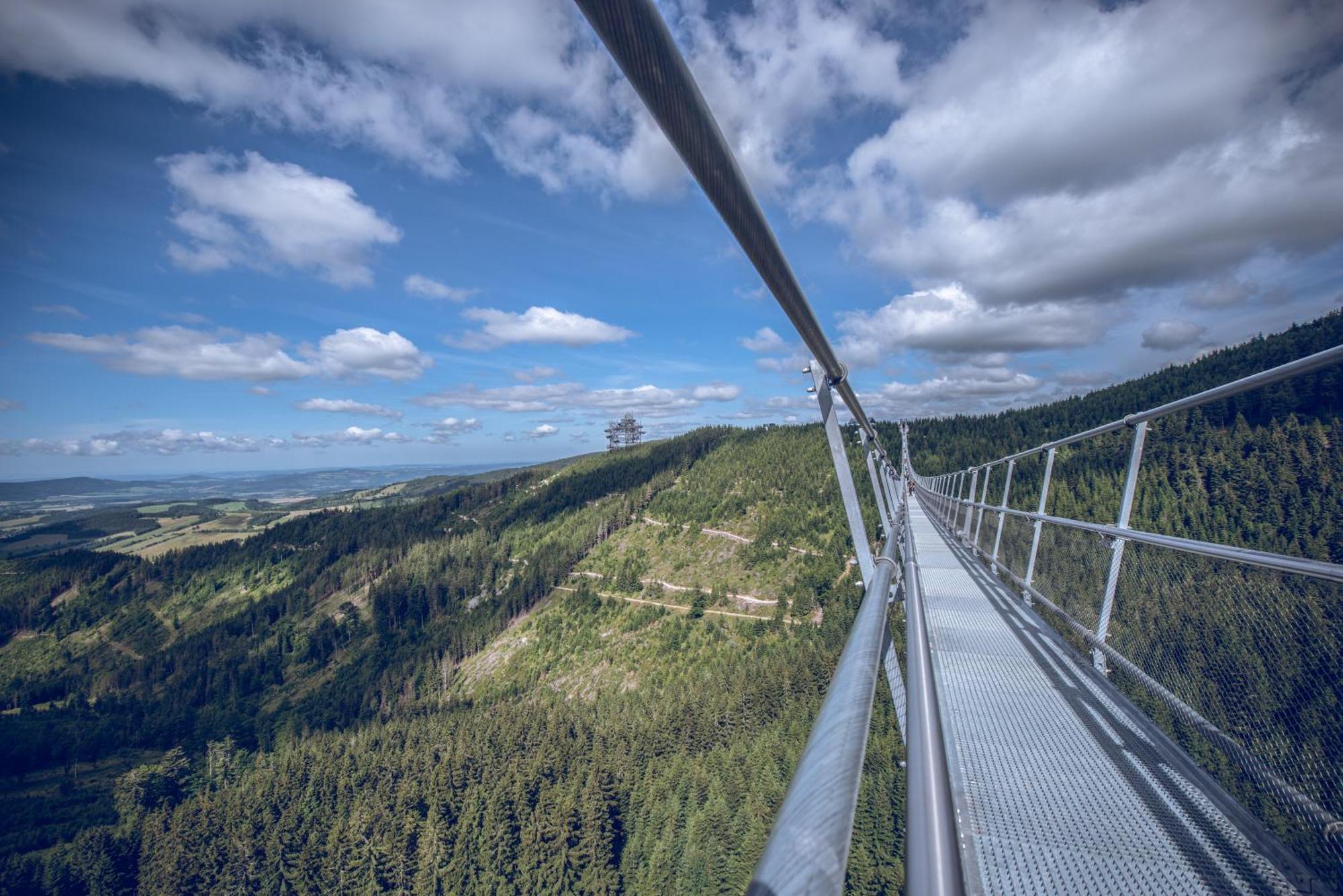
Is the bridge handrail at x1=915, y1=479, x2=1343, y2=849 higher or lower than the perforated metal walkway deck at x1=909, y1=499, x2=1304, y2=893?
higher

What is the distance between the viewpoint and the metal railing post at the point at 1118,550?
3.37 meters

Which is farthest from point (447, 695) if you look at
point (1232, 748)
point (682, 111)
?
point (682, 111)

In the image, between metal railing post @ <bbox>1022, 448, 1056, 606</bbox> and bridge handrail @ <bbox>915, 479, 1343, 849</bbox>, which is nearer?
bridge handrail @ <bbox>915, 479, 1343, 849</bbox>

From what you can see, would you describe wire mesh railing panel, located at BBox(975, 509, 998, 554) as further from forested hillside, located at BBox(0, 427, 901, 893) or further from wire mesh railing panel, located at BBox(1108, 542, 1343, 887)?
forested hillside, located at BBox(0, 427, 901, 893)

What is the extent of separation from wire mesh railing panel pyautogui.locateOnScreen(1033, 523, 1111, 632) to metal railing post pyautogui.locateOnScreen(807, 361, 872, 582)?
58.6 inches

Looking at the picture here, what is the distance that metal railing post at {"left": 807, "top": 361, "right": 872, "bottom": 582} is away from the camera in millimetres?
3701

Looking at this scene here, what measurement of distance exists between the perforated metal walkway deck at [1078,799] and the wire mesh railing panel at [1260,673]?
120mm

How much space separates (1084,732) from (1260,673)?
74 centimetres

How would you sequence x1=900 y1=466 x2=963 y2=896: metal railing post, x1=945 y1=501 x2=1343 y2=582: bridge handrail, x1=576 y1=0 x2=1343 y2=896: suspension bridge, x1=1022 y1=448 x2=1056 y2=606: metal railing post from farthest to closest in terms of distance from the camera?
1. x1=1022 y1=448 x2=1056 y2=606: metal railing post
2. x1=945 y1=501 x2=1343 y2=582: bridge handrail
3. x1=576 y1=0 x2=1343 y2=896: suspension bridge
4. x1=900 y1=466 x2=963 y2=896: metal railing post

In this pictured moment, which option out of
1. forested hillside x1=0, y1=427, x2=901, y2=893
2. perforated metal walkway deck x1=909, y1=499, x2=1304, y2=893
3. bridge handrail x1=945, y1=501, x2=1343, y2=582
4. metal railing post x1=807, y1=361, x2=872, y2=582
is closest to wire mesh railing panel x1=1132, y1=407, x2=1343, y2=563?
bridge handrail x1=945, y1=501, x2=1343, y2=582

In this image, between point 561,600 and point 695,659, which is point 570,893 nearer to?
→ point 695,659

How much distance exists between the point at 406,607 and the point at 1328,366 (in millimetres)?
141342

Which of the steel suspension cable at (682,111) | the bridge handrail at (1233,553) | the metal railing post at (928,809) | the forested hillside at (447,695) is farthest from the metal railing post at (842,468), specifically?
the forested hillside at (447,695)

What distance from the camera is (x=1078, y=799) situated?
2.16 meters
